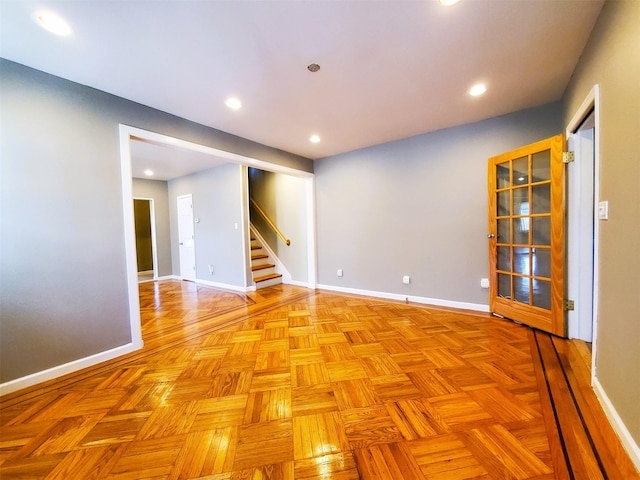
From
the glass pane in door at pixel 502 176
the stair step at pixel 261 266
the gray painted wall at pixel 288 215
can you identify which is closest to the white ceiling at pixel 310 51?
the glass pane in door at pixel 502 176

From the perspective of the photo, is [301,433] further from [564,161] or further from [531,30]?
[564,161]

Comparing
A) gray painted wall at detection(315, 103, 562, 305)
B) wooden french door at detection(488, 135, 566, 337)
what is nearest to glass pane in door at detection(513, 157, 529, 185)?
wooden french door at detection(488, 135, 566, 337)

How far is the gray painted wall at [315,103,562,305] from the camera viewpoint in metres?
2.83

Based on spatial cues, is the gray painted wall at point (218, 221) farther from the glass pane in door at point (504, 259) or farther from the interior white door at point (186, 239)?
the glass pane in door at point (504, 259)

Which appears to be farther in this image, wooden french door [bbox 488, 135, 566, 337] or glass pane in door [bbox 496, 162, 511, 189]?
glass pane in door [bbox 496, 162, 511, 189]

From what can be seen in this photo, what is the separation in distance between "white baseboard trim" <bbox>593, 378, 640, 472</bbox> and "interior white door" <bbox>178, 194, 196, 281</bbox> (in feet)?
18.6

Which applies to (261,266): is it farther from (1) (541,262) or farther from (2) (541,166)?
(2) (541,166)

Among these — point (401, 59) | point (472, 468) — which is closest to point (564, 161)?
point (401, 59)

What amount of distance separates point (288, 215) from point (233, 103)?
262 cm

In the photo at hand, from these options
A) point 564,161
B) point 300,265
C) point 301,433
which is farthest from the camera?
point 300,265

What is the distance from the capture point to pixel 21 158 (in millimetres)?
1689

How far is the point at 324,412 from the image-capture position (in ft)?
4.54

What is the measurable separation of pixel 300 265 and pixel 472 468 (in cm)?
380

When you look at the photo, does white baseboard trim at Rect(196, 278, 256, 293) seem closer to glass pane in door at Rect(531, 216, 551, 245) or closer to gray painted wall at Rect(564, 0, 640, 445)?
glass pane in door at Rect(531, 216, 551, 245)
